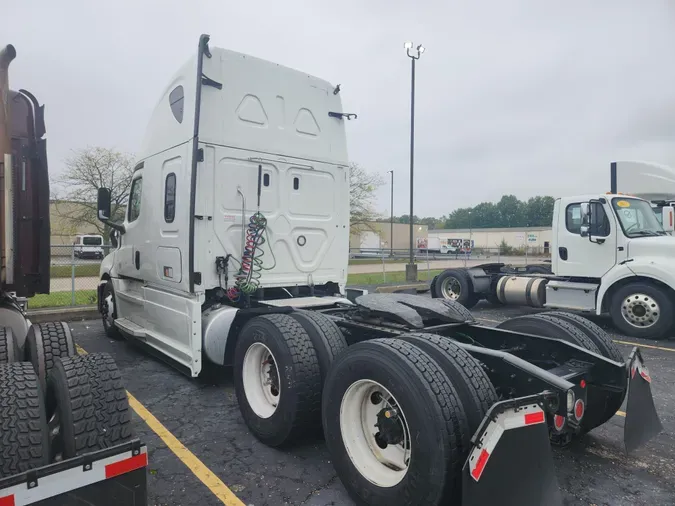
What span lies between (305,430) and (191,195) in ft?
8.77

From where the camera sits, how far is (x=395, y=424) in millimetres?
2777

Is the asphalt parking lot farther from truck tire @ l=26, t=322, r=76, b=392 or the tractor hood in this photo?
the tractor hood

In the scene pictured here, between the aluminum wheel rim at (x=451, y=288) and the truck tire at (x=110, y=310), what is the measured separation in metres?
7.83

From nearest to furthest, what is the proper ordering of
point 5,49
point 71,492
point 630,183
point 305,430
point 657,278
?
point 71,492 → point 5,49 → point 305,430 → point 657,278 → point 630,183

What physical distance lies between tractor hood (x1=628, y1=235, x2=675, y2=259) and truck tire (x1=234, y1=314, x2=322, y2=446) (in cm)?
750

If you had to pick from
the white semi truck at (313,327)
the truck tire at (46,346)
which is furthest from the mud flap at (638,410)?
the truck tire at (46,346)

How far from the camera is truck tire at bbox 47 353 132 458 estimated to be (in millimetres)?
2344

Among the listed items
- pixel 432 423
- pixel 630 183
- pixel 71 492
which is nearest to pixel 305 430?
pixel 432 423

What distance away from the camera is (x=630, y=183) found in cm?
1016

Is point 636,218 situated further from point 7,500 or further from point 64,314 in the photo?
point 64,314

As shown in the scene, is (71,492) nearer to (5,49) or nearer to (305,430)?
(305,430)

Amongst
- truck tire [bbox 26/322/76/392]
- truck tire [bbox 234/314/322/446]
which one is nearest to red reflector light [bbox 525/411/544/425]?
truck tire [bbox 234/314/322/446]

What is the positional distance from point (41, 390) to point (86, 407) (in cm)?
27

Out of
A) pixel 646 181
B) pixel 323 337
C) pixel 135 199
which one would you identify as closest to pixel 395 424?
pixel 323 337
